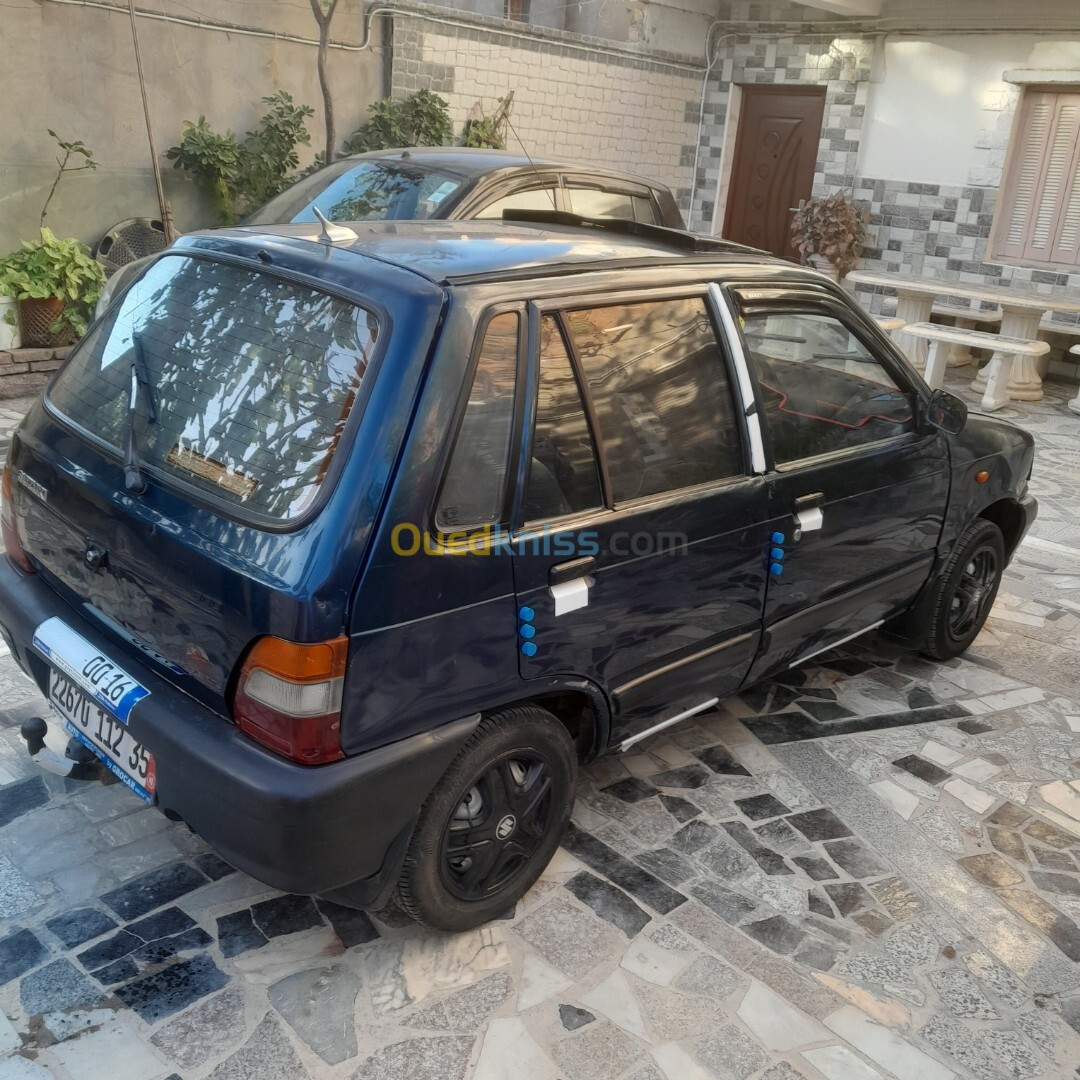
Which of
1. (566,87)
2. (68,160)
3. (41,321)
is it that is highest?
(566,87)

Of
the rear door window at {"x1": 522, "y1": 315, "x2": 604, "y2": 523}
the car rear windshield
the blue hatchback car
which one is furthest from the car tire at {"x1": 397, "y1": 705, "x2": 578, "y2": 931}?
the car rear windshield

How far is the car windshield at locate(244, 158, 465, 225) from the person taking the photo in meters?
5.64

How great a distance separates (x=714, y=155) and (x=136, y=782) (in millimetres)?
12708

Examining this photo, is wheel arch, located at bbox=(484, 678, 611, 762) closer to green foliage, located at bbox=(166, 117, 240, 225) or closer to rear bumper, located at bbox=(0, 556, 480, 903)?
rear bumper, located at bbox=(0, 556, 480, 903)

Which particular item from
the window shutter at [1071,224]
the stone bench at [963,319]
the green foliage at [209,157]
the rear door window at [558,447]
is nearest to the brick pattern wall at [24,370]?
the green foliage at [209,157]

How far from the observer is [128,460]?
2.47 meters

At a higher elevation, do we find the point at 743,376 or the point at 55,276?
the point at 743,376

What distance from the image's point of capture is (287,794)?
2.15 meters

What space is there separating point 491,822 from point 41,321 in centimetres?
627

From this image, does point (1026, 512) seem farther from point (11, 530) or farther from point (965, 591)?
point (11, 530)

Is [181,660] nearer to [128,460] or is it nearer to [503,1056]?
[128,460]

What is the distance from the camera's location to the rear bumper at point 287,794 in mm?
2172

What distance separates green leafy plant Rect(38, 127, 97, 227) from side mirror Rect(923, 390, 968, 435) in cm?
690

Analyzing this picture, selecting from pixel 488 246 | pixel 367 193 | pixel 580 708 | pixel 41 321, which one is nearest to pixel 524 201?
pixel 367 193
